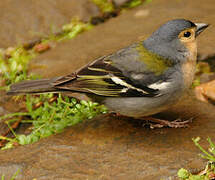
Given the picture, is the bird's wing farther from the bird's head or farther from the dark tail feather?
the bird's head

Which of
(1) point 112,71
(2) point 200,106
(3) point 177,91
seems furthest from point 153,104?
(2) point 200,106

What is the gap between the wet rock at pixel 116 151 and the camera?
137 inches

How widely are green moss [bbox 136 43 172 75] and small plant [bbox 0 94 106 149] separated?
0.99 m

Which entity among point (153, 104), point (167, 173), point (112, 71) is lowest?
point (167, 173)

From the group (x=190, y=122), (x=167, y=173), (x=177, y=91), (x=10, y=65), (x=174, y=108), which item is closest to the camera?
(x=167, y=173)

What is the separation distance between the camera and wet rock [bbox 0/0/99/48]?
609 cm

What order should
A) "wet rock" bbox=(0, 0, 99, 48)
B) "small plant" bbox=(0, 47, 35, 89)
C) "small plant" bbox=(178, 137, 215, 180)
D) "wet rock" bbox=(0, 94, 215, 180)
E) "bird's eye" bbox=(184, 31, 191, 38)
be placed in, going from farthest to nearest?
"wet rock" bbox=(0, 0, 99, 48) < "small plant" bbox=(0, 47, 35, 89) < "bird's eye" bbox=(184, 31, 191, 38) < "wet rock" bbox=(0, 94, 215, 180) < "small plant" bbox=(178, 137, 215, 180)

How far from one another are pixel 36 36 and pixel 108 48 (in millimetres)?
1241

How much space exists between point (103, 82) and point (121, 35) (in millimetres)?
2147

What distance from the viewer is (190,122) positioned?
4.06 metres

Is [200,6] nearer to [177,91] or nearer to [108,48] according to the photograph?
[108,48]

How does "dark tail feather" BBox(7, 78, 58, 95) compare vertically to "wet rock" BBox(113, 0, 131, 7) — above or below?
below

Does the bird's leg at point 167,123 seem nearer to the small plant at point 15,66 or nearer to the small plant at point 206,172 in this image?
the small plant at point 206,172

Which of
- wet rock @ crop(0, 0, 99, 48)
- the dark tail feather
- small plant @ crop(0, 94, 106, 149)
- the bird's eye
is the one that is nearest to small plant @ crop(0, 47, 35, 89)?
wet rock @ crop(0, 0, 99, 48)
